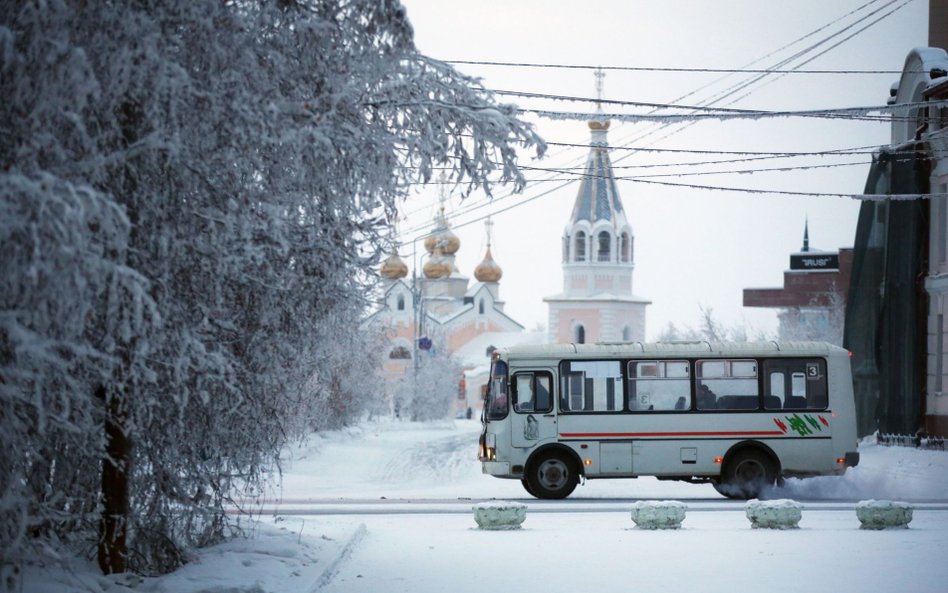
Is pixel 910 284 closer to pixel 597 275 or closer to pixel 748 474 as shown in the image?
pixel 748 474

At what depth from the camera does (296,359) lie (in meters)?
12.3

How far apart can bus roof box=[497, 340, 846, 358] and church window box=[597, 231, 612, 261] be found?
87619 mm

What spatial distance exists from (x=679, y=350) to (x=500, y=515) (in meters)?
7.78

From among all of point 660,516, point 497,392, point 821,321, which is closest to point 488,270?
point 821,321

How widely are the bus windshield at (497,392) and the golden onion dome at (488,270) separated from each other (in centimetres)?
11153

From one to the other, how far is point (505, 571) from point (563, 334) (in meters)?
101

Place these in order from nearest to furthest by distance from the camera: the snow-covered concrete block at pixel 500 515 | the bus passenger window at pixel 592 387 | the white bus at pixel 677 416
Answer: the snow-covered concrete block at pixel 500 515, the white bus at pixel 677 416, the bus passenger window at pixel 592 387

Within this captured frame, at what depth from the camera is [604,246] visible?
11281 cm

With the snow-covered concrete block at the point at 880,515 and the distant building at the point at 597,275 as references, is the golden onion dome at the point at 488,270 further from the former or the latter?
the snow-covered concrete block at the point at 880,515

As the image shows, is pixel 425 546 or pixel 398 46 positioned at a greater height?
pixel 398 46

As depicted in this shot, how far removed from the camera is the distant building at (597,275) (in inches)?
4407

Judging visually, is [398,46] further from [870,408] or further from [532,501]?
[870,408]

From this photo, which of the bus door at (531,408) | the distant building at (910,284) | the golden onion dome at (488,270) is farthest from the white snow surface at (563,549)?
the golden onion dome at (488,270)

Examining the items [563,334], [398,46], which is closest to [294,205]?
[398,46]
